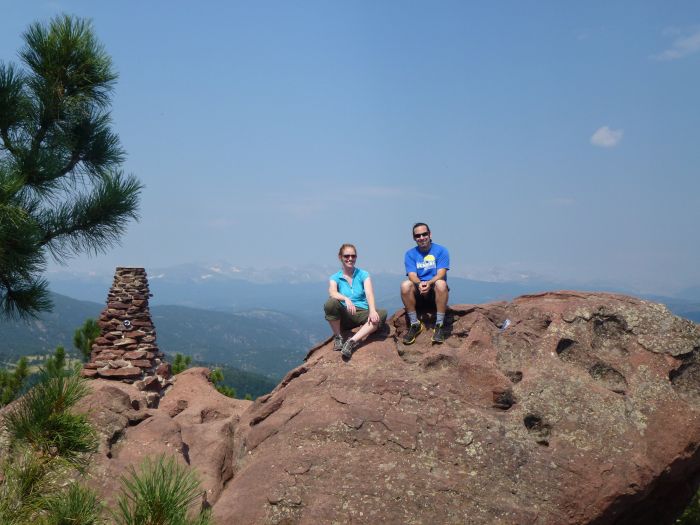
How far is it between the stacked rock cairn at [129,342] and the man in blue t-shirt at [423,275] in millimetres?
6742

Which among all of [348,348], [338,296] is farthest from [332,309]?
[348,348]

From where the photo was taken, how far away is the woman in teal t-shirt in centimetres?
1034

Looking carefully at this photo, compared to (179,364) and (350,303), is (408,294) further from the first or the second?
(179,364)

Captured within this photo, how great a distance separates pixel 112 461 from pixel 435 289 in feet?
18.2

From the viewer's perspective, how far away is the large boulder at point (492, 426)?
26.7 ft

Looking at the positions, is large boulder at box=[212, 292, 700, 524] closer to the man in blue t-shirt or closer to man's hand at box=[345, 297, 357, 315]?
the man in blue t-shirt

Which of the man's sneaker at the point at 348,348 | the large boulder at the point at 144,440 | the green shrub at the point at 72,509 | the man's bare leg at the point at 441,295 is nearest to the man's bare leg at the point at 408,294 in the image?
the man's bare leg at the point at 441,295

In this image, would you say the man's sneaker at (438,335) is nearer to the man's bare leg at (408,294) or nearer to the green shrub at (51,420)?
the man's bare leg at (408,294)

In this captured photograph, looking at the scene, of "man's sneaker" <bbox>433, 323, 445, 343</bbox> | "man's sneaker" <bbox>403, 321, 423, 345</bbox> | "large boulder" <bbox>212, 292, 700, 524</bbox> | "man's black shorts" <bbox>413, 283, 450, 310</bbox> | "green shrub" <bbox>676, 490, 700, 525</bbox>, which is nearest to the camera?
"large boulder" <bbox>212, 292, 700, 524</bbox>

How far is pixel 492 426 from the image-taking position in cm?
894

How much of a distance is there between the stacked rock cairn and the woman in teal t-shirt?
5.64m

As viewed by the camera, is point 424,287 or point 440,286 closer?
point 440,286

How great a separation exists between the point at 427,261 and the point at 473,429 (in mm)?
2965

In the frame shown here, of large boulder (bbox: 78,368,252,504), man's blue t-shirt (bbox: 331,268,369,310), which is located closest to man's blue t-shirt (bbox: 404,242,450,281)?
man's blue t-shirt (bbox: 331,268,369,310)
